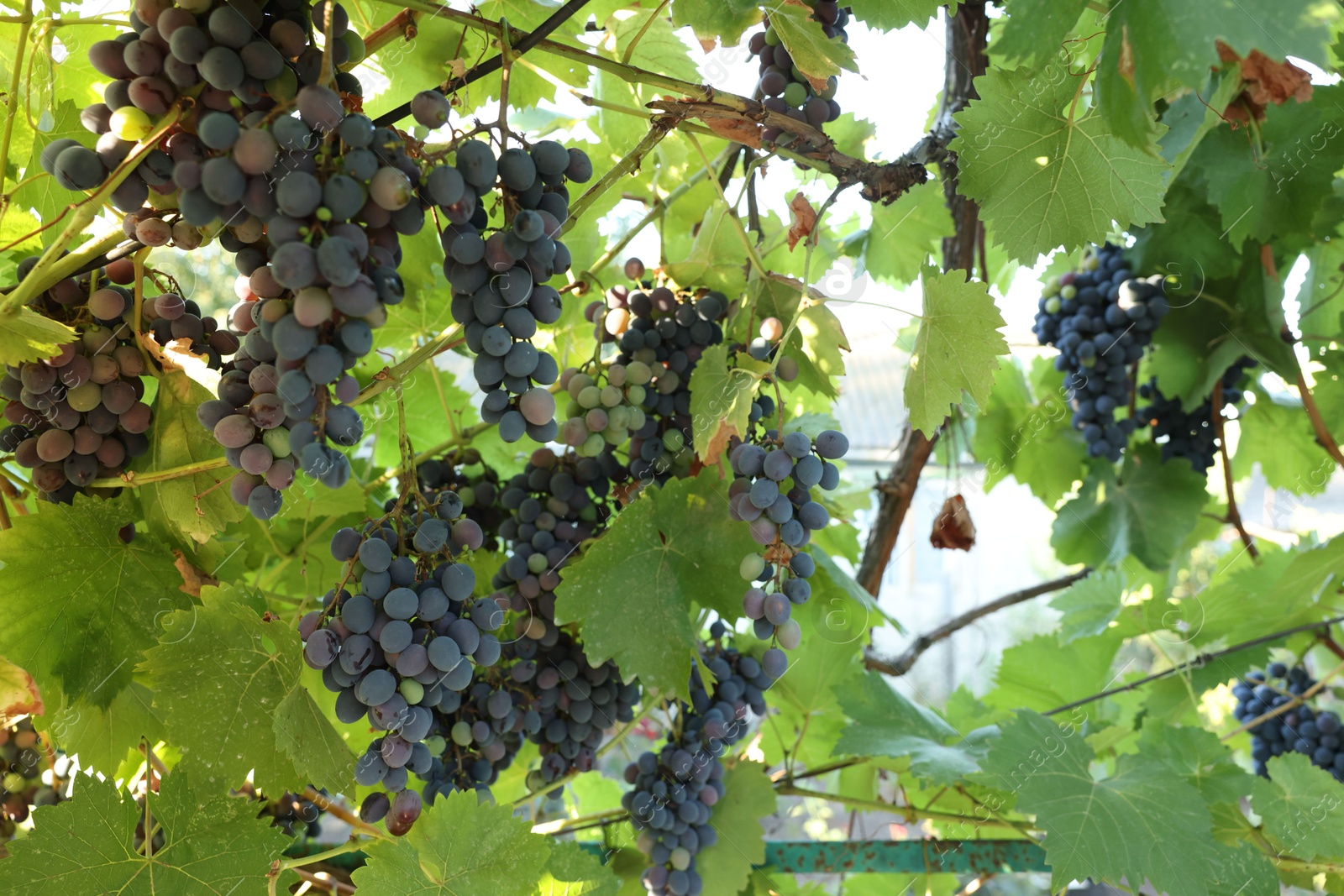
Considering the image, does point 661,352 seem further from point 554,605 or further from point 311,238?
point 311,238

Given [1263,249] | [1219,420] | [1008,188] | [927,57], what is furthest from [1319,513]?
[1008,188]

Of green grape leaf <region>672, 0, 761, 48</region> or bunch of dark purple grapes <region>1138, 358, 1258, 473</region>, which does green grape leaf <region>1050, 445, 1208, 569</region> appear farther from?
green grape leaf <region>672, 0, 761, 48</region>

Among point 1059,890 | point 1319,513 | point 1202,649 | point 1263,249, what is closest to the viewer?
point 1059,890

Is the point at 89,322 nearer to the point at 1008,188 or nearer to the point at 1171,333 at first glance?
the point at 1008,188

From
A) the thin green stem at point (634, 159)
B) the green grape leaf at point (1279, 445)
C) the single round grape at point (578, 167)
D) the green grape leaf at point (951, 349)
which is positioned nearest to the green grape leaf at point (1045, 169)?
the green grape leaf at point (951, 349)

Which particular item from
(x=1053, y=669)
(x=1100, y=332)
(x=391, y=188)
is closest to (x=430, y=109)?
(x=391, y=188)

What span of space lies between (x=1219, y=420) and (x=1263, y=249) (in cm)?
34

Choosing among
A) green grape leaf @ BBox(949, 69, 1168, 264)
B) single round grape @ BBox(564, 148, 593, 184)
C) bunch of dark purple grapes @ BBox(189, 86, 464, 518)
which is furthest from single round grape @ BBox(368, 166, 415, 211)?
green grape leaf @ BBox(949, 69, 1168, 264)

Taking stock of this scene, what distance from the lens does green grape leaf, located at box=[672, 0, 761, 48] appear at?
739 mm

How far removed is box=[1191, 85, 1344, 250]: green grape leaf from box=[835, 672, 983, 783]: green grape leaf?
75 centimetres

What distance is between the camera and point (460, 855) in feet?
2.35

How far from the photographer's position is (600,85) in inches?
41.3

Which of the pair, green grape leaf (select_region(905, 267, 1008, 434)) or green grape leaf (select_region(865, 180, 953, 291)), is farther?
green grape leaf (select_region(865, 180, 953, 291))

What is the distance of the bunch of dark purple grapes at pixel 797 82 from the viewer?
798 millimetres
